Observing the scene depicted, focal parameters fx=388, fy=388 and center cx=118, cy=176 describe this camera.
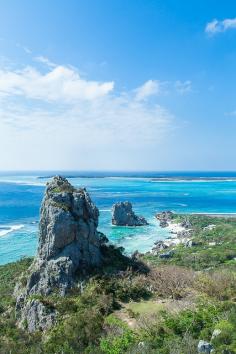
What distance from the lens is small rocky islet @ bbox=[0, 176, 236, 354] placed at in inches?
758

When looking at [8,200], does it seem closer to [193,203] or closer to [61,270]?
[193,203]

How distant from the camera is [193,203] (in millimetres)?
145875

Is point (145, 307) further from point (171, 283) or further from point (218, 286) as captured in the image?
point (218, 286)

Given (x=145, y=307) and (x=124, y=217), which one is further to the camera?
(x=124, y=217)

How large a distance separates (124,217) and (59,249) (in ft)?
224

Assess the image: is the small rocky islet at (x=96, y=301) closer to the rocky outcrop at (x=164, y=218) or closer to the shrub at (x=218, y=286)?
the shrub at (x=218, y=286)

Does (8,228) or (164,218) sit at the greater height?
(164,218)

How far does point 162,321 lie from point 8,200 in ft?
431

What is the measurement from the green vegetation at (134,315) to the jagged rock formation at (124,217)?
63.6m

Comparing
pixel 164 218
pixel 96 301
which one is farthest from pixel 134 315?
pixel 164 218

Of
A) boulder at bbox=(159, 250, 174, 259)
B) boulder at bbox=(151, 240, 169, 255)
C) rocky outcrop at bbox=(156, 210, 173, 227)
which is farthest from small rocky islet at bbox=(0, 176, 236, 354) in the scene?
rocky outcrop at bbox=(156, 210, 173, 227)

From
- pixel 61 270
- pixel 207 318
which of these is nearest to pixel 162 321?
pixel 207 318

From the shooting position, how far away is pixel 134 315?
23.1 m

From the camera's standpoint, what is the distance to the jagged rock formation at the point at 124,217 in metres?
97.6
